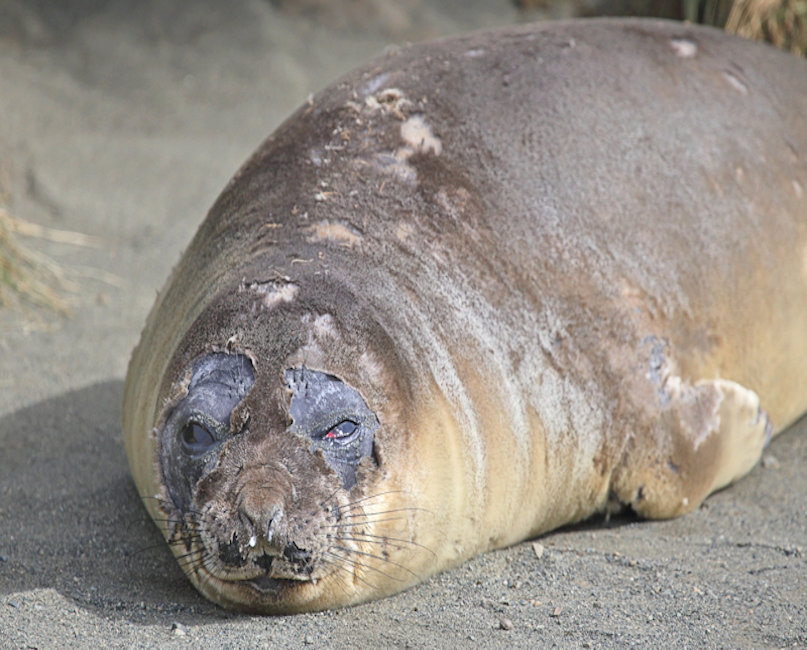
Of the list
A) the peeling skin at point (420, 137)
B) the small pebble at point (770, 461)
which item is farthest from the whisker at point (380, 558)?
the small pebble at point (770, 461)

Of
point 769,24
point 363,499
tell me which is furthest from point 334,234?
point 769,24

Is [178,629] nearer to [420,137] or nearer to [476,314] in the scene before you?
[476,314]

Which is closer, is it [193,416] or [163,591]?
[193,416]

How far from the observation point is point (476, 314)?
3242 mm

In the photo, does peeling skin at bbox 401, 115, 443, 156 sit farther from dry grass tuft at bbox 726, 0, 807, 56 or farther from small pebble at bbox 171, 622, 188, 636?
dry grass tuft at bbox 726, 0, 807, 56

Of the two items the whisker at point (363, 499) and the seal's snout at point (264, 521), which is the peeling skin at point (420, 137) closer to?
the whisker at point (363, 499)

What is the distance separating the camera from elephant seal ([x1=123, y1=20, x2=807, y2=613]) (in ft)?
8.98

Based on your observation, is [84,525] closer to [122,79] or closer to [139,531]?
[139,531]

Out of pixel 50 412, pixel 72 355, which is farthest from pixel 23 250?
pixel 50 412

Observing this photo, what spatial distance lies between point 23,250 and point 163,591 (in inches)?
116

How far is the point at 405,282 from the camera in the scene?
10.3 feet

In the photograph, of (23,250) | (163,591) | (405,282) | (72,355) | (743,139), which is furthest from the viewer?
(23,250)

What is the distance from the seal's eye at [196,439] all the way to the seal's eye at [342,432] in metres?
0.27

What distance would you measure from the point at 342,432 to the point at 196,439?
35cm
